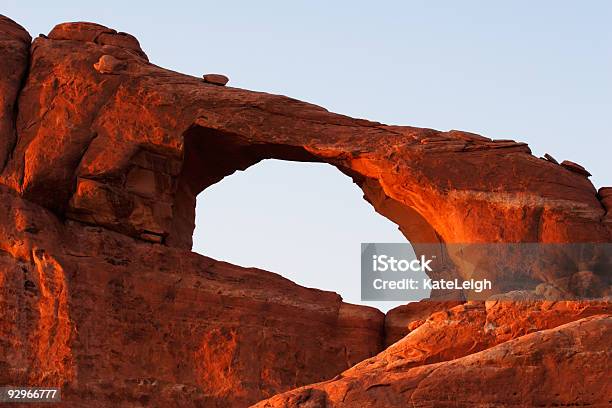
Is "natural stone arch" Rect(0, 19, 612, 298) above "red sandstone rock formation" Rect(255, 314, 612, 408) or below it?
above

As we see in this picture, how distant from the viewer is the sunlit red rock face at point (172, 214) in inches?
1040

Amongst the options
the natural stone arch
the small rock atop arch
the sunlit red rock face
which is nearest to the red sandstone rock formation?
the sunlit red rock face

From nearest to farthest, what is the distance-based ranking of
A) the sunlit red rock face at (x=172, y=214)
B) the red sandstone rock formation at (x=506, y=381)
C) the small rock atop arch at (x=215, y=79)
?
the red sandstone rock formation at (x=506, y=381) → the sunlit red rock face at (x=172, y=214) → the small rock atop arch at (x=215, y=79)

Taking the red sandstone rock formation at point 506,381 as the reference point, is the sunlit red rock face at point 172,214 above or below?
above

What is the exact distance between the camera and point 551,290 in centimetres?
2514

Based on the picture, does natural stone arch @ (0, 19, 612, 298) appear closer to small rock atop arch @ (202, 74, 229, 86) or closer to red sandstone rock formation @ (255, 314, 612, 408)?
small rock atop arch @ (202, 74, 229, 86)

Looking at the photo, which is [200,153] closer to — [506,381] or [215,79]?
[215,79]

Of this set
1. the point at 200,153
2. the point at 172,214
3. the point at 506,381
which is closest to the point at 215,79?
the point at 200,153

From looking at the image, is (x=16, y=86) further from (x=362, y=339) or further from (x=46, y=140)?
(x=362, y=339)

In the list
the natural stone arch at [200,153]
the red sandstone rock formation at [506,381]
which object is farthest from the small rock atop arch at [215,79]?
the red sandstone rock formation at [506,381]

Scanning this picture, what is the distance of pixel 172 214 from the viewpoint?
29.0 m

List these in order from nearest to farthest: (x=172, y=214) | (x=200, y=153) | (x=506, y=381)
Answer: (x=506, y=381) < (x=172, y=214) < (x=200, y=153)

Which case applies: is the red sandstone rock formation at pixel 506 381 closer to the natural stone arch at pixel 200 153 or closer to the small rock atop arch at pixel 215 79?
the natural stone arch at pixel 200 153

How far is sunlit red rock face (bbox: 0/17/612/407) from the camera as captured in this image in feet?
86.7
